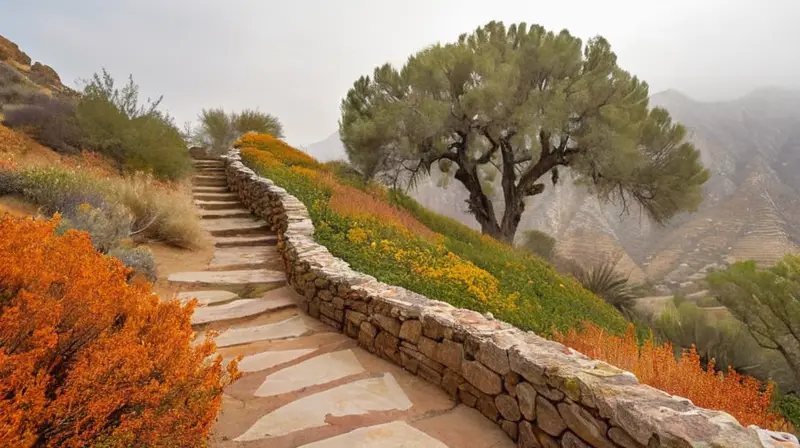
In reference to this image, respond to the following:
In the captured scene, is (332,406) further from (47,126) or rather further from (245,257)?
(47,126)

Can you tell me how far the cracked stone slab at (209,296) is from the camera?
4.30m

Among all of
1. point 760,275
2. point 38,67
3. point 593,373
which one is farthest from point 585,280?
point 38,67

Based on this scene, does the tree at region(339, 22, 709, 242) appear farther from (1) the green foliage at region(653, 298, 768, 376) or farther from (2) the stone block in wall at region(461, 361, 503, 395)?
(2) the stone block in wall at region(461, 361, 503, 395)

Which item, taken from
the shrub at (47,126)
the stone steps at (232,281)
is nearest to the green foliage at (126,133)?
the shrub at (47,126)

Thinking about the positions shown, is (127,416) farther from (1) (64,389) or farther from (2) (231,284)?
(2) (231,284)

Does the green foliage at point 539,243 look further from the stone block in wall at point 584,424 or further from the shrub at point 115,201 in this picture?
the stone block in wall at point 584,424

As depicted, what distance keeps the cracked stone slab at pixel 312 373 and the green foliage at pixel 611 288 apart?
10278mm

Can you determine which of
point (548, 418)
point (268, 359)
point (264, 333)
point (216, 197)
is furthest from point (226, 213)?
point (548, 418)

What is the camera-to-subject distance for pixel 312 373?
3100 millimetres

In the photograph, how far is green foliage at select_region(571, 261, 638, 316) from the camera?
37.8ft

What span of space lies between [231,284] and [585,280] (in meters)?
10.7

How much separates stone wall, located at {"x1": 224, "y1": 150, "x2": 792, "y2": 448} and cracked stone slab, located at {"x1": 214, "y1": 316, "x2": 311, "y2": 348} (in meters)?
0.31

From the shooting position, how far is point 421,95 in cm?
1312

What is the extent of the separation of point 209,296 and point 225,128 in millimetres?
17089
